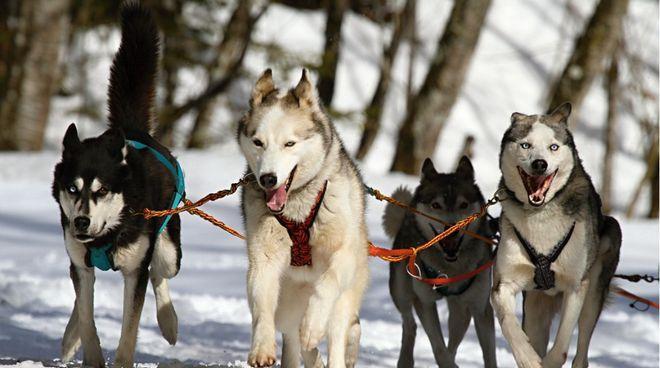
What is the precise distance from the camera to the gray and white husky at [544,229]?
16.0 feet

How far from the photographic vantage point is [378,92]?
689 inches

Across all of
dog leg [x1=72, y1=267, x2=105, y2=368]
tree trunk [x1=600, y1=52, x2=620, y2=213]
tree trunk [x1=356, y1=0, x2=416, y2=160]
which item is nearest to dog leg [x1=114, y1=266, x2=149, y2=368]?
dog leg [x1=72, y1=267, x2=105, y2=368]

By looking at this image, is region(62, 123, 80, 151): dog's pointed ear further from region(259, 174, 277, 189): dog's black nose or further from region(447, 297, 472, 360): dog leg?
region(447, 297, 472, 360): dog leg

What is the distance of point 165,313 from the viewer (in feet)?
18.6

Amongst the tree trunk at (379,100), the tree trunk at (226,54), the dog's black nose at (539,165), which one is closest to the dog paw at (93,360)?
the dog's black nose at (539,165)

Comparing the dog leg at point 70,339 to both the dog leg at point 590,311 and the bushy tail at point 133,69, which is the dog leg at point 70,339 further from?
the dog leg at point 590,311

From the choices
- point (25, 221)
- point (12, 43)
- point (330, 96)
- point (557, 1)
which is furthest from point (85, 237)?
point (557, 1)

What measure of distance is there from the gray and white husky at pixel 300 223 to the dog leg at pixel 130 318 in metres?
0.70

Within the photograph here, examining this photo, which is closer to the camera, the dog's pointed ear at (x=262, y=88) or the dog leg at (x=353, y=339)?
the dog's pointed ear at (x=262, y=88)

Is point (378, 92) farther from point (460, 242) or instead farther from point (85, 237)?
point (85, 237)

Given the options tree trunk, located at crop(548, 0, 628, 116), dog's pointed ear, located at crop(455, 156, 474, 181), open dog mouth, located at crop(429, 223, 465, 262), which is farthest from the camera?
tree trunk, located at crop(548, 0, 628, 116)

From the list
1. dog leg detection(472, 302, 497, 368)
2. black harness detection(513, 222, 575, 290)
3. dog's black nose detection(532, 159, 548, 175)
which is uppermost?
dog's black nose detection(532, 159, 548, 175)

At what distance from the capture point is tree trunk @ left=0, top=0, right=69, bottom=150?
16453mm

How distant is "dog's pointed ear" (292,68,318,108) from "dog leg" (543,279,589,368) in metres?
1.58
